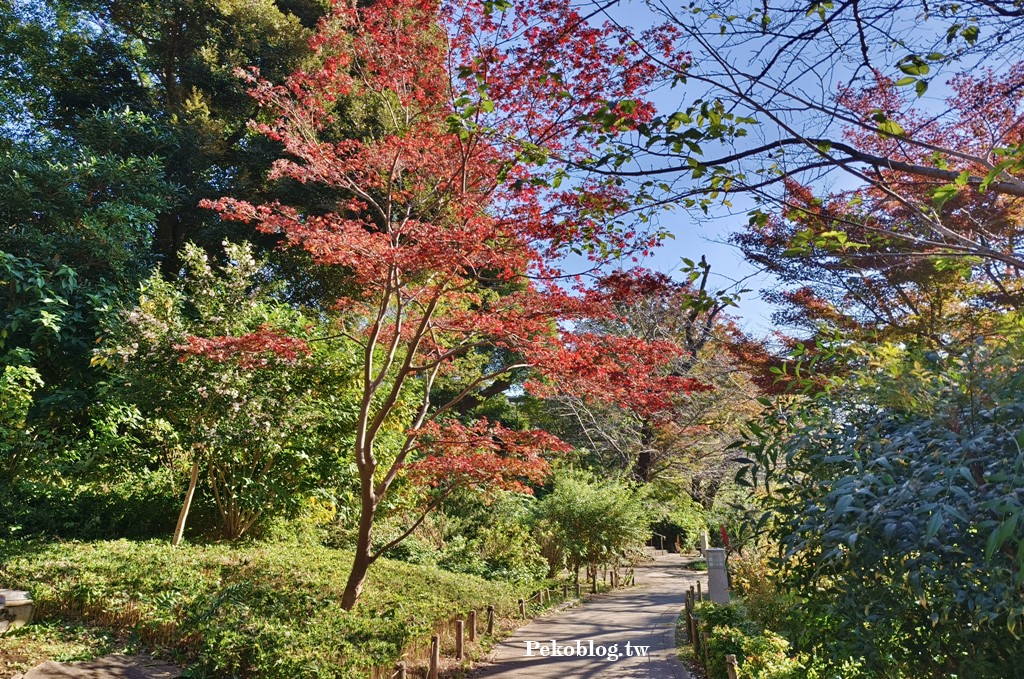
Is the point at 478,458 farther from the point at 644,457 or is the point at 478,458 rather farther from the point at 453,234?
the point at 644,457

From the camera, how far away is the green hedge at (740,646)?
5.72 meters

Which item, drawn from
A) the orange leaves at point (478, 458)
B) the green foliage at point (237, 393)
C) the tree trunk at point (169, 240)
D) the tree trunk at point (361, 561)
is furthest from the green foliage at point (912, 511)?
the tree trunk at point (169, 240)

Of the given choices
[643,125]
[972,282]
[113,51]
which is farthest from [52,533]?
[972,282]

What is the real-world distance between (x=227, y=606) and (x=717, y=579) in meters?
6.34

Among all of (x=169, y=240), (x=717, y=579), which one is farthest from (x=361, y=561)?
(x=169, y=240)

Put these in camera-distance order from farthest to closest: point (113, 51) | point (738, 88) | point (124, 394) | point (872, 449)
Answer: point (113, 51) → point (124, 394) → point (738, 88) → point (872, 449)

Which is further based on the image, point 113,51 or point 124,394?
point 113,51

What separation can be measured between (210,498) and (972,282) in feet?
38.5

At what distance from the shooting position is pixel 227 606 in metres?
5.49

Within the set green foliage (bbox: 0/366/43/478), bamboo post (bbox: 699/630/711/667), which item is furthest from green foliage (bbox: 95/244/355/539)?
bamboo post (bbox: 699/630/711/667)

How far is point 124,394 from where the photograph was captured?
815cm

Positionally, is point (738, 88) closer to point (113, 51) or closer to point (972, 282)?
point (972, 282)

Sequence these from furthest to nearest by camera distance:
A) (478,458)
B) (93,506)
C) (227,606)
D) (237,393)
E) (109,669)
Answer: (93,506)
(237,393)
(478,458)
(227,606)
(109,669)

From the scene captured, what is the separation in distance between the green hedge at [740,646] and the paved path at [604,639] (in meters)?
0.47
